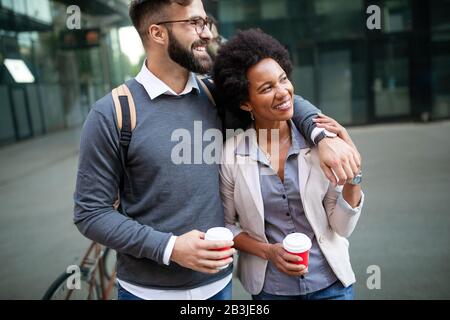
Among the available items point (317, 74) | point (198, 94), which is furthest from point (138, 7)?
point (317, 74)

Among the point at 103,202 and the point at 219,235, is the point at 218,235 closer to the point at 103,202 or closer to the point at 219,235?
the point at 219,235

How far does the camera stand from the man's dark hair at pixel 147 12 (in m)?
1.56

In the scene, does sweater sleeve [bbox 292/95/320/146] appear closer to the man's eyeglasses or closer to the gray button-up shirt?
the gray button-up shirt

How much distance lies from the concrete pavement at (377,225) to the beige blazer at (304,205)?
77.2 inches

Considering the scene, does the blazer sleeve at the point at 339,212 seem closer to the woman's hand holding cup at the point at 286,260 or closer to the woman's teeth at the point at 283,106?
the woman's hand holding cup at the point at 286,260

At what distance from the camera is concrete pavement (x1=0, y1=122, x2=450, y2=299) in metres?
3.68

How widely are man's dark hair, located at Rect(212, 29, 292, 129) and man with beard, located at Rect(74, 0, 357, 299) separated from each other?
3.0 inches

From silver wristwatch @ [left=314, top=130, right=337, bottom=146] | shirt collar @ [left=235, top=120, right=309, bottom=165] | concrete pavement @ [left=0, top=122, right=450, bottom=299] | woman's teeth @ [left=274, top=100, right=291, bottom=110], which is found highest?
woman's teeth @ [left=274, top=100, right=291, bottom=110]

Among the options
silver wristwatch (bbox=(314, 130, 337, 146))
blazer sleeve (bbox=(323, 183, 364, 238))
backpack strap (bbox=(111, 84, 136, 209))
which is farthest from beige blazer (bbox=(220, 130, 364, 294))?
backpack strap (bbox=(111, 84, 136, 209))

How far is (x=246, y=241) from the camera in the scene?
1.70m

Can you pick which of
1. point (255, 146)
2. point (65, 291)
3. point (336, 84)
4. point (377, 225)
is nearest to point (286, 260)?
point (255, 146)

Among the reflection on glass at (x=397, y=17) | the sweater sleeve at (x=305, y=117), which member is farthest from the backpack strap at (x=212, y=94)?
the reflection on glass at (x=397, y=17)

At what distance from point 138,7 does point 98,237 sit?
95 centimetres
